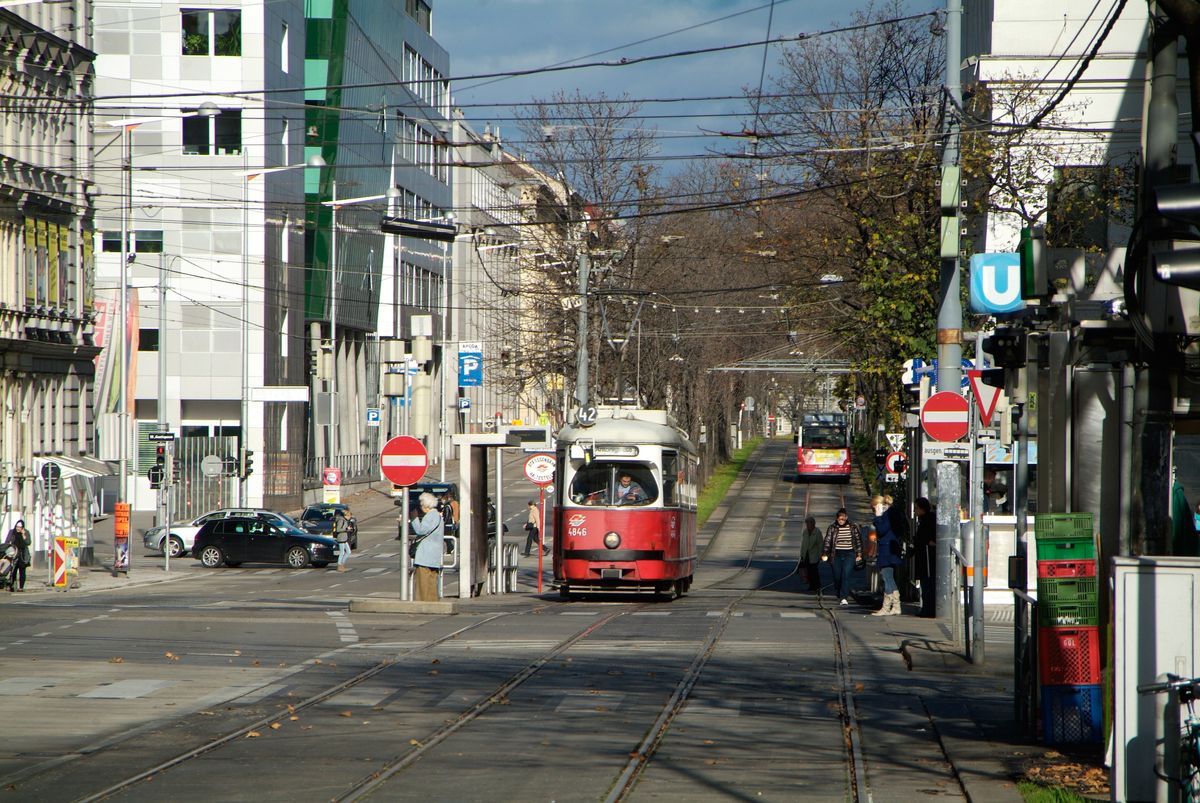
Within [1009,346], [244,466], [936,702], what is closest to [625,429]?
[936,702]

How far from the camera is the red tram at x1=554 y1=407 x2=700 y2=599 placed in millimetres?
27672

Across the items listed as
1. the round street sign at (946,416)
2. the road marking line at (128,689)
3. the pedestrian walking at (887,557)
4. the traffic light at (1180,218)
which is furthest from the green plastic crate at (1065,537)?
the pedestrian walking at (887,557)

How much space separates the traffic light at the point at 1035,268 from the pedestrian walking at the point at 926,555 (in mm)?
11943

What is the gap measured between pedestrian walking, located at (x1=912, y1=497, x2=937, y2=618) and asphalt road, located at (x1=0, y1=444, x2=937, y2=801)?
168 centimetres

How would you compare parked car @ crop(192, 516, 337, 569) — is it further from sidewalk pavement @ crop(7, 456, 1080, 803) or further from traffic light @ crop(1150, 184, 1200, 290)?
traffic light @ crop(1150, 184, 1200, 290)

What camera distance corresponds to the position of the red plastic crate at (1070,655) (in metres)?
10.6

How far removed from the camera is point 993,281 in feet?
54.5

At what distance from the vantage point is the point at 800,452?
261ft

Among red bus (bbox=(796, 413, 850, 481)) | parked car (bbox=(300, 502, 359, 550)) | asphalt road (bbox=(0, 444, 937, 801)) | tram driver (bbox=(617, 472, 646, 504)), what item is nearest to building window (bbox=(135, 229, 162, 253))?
parked car (bbox=(300, 502, 359, 550))

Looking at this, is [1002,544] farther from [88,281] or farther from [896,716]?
[88,281]

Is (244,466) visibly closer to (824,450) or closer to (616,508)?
(616,508)

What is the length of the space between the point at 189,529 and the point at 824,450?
38181 millimetres

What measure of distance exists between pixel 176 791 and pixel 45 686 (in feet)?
19.0

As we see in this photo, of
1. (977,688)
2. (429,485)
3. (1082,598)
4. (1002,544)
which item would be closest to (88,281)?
(429,485)
